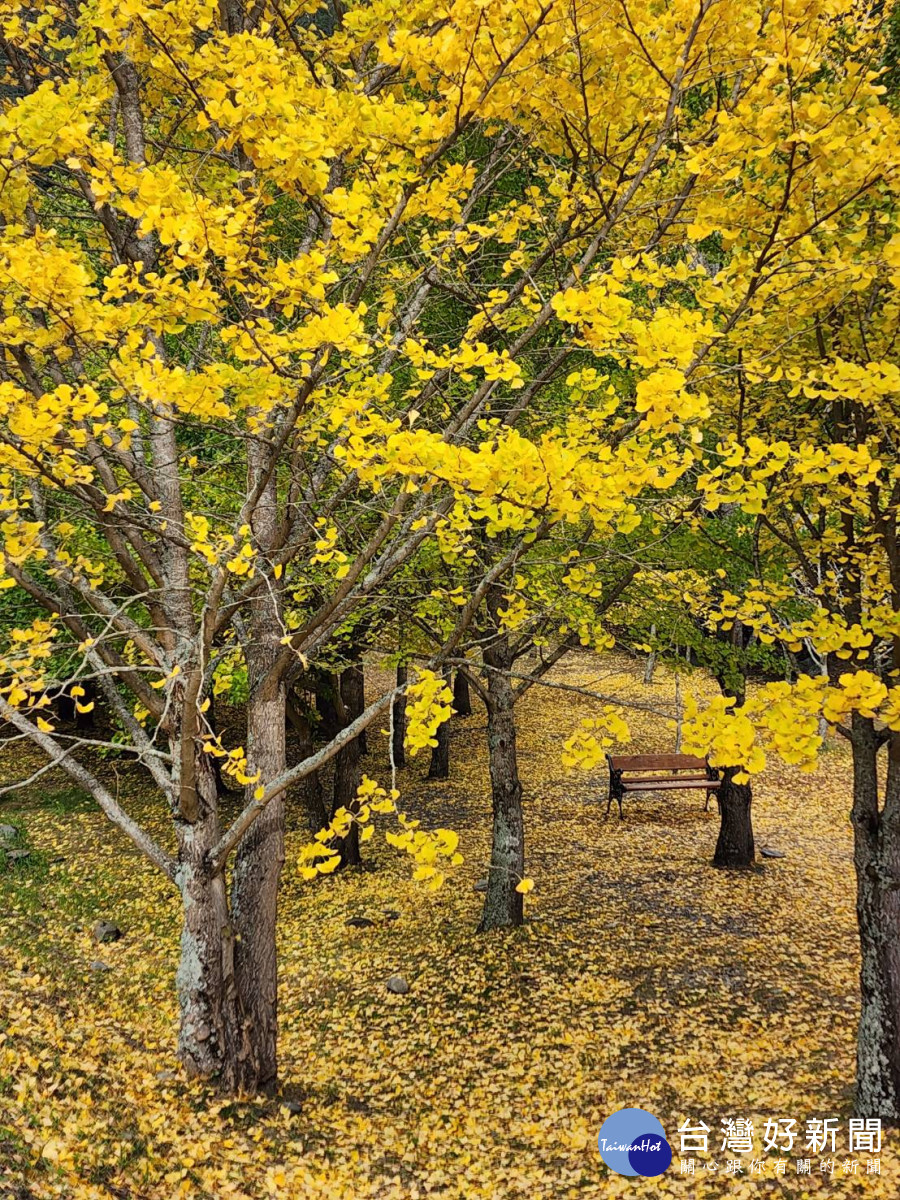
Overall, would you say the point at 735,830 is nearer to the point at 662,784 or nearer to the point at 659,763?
the point at 662,784

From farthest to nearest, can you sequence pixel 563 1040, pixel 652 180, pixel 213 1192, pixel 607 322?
pixel 563 1040, pixel 652 180, pixel 213 1192, pixel 607 322

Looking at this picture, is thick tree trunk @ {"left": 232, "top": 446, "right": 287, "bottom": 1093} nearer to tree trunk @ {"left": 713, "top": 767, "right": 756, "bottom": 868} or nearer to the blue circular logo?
the blue circular logo

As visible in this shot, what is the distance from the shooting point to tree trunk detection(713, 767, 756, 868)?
10.1 metres

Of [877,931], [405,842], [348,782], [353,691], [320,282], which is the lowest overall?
[348,782]

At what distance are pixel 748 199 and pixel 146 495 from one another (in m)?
3.89

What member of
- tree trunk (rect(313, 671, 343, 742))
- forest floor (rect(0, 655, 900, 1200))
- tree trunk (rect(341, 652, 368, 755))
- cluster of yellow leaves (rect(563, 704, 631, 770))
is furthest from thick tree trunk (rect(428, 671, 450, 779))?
cluster of yellow leaves (rect(563, 704, 631, 770))

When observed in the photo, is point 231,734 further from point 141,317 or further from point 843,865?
point 141,317

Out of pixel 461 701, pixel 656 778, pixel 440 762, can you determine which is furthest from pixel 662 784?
pixel 461 701

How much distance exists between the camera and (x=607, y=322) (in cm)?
261

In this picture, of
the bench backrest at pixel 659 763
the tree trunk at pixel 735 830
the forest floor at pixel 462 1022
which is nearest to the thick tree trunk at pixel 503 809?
the forest floor at pixel 462 1022

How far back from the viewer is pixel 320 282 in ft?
9.44

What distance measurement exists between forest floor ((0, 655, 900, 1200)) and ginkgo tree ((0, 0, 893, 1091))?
0.82 m

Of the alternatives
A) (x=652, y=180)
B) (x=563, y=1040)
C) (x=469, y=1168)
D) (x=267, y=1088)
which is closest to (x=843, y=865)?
(x=563, y=1040)

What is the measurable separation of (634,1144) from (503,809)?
3.82 meters
